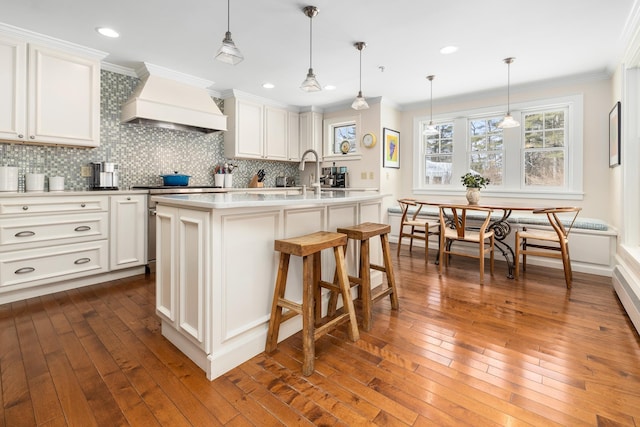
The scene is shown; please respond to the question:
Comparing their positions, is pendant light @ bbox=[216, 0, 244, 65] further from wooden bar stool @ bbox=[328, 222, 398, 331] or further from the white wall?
the white wall

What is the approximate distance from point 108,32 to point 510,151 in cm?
502

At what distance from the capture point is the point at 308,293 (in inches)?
68.2

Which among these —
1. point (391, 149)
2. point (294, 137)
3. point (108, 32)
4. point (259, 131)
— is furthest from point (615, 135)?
point (108, 32)

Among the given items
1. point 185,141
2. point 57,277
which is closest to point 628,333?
point 57,277

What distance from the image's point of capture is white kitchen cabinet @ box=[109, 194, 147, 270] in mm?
3221

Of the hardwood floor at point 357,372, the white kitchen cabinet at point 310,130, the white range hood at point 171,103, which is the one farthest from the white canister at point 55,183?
the white kitchen cabinet at point 310,130

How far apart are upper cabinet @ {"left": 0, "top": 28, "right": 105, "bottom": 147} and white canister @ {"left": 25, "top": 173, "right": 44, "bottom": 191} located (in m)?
0.32

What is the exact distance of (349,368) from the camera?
1.72m

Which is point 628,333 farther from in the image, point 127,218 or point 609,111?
point 127,218

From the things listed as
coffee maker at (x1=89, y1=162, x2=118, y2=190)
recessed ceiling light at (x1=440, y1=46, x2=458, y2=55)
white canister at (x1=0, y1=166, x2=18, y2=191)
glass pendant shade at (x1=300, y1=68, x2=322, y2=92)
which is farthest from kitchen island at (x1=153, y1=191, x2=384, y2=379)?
recessed ceiling light at (x1=440, y1=46, x2=458, y2=55)

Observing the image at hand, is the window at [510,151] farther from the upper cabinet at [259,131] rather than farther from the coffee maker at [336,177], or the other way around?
the upper cabinet at [259,131]

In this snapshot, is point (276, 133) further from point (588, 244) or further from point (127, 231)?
point (588, 244)

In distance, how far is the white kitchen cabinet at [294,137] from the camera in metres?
5.53

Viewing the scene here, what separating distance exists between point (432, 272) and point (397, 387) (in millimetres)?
2287
